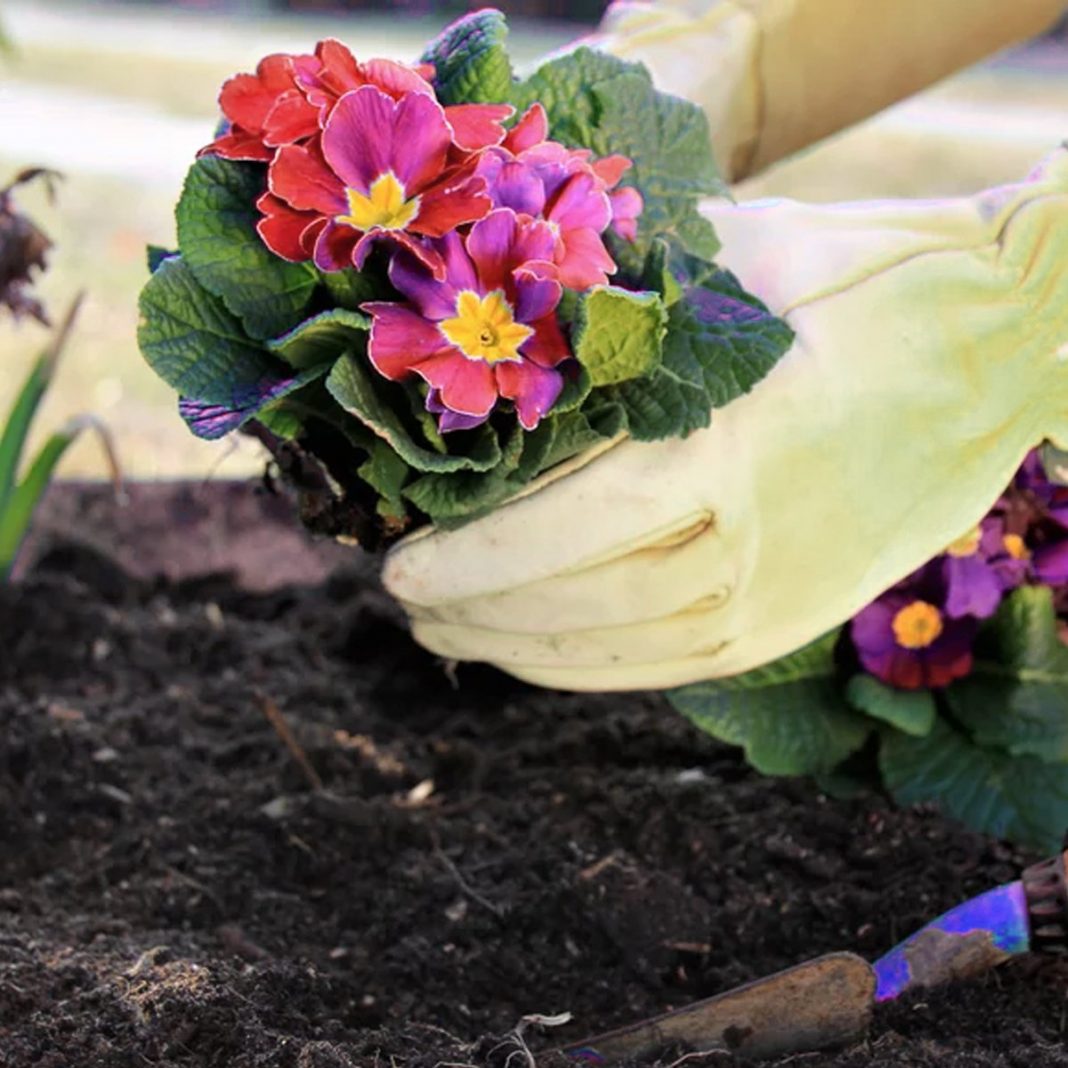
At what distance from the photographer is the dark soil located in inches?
46.5

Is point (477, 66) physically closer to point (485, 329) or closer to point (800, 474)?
point (485, 329)

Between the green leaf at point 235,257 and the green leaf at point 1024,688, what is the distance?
74cm

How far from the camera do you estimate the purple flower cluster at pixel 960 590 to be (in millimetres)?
1492

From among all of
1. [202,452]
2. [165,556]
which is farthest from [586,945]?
[202,452]

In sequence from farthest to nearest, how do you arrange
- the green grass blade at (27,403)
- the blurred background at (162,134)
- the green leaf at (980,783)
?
the blurred background at (162,134) → the green grass blade at (27,403) → the green leaf at (980,783)

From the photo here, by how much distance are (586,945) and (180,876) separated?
345 millimetres

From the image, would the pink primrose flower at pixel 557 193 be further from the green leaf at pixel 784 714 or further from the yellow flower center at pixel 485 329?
the green leaf at pixel 784 714

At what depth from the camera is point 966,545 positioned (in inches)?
57.7

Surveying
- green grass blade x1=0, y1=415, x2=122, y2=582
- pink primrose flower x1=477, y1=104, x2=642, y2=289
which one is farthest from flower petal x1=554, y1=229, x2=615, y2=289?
green grass blade x1=0, y1=415, x2=122, y2=582

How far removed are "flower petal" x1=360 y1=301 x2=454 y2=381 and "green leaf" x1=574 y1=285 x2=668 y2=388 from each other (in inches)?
3.5

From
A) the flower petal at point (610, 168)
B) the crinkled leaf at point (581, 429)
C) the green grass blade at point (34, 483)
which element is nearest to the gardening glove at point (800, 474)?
Answer: the crinkled leaf at point (581, 429)

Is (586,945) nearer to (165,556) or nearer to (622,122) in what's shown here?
(622,122)

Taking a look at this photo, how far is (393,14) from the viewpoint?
21.9ft

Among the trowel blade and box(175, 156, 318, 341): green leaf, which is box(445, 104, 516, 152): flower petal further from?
the trowel blade
